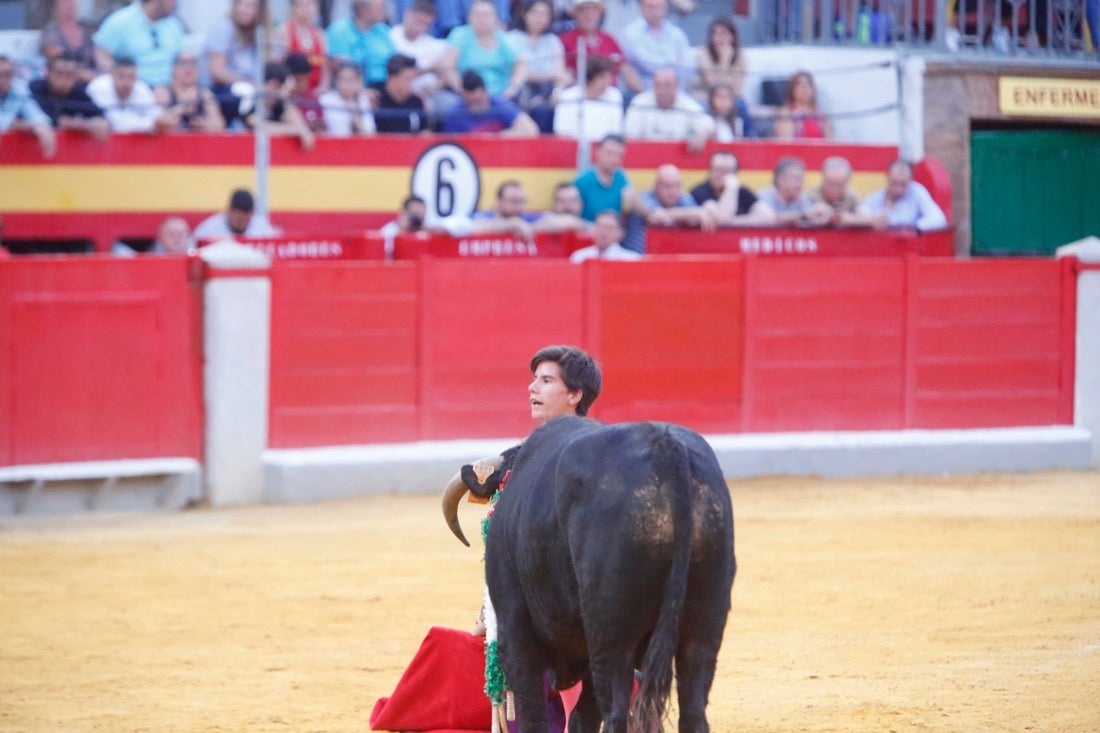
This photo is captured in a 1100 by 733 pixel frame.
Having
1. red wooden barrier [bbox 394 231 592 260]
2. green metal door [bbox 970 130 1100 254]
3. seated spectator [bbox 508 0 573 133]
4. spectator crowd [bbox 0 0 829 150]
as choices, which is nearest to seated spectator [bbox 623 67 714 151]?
spectator crowd [bbox 0 0 829 150]

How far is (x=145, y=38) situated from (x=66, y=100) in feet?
3.56

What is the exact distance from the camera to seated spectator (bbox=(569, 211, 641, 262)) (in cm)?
1132

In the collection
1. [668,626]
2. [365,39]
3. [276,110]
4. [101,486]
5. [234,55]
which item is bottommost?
[101,486]

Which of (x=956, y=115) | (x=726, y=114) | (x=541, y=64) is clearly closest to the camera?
(x=541, y=64)

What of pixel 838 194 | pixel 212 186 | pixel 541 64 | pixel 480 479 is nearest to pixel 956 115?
pixel 838 194

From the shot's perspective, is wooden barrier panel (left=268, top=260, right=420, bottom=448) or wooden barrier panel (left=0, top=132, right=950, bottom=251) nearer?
wooden barrier panel (left=268, top=260, right=420, bottom=448)

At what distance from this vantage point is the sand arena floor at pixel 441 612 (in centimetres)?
561

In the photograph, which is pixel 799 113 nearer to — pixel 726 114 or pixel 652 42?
pixel 726 114

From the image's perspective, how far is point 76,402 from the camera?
9773 mm

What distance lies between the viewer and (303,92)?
1227cm

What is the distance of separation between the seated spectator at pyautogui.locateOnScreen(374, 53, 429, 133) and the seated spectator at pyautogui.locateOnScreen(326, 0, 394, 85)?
25 cm

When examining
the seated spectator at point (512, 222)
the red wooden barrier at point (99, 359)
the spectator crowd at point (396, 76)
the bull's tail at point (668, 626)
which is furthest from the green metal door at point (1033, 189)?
the bull's tail at point (668, 626)

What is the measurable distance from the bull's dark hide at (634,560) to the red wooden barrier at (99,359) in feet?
20.2

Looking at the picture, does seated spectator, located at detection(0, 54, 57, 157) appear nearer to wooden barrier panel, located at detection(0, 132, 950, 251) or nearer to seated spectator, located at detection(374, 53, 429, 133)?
wooden barrier panel, located at detection(0, 132, 950, 251)
